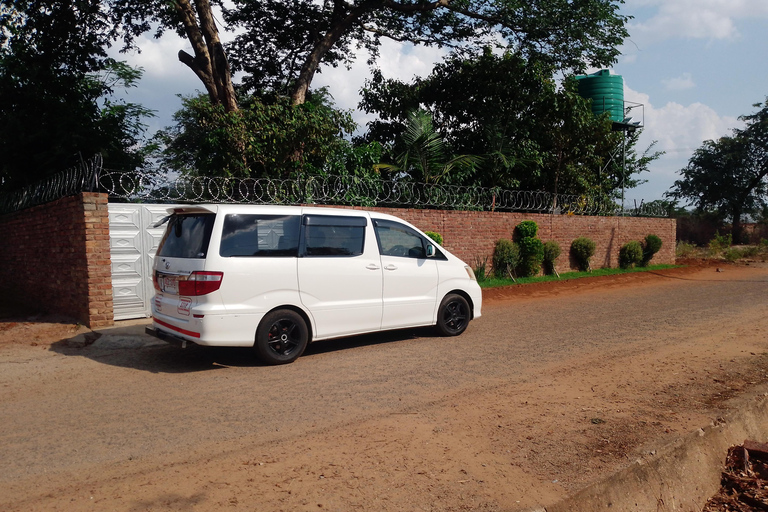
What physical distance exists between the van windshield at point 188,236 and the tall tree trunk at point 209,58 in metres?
7.17

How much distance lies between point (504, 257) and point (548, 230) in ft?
8.70

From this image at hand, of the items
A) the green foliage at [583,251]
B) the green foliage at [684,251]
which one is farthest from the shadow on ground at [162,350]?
the green foliage at [684,251]

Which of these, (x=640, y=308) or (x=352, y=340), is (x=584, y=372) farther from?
(x=640, y=308)

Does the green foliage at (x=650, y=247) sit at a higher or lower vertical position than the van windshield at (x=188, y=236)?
lower

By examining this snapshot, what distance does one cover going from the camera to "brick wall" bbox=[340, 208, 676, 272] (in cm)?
1416

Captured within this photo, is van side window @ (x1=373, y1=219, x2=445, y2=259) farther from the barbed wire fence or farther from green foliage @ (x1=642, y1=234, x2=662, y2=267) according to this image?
green foliage @ (x1=642, y1=234, x2=662, y2=267)

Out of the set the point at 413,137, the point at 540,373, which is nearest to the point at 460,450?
the point at 540,373

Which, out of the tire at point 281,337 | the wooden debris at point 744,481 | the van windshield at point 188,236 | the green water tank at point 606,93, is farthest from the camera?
the green water tank at point 606,93

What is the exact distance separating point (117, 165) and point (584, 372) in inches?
491

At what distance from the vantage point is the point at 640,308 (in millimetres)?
10875

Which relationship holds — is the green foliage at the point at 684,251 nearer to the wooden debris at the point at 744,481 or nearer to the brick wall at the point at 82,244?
the brick wall at the point at 82,244

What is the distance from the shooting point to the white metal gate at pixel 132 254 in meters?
8.96

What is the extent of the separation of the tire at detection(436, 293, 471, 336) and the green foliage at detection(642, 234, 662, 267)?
14925 mm

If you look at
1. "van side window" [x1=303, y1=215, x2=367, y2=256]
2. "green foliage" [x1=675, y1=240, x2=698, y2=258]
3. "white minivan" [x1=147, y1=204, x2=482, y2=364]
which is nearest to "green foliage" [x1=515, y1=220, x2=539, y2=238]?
"white minivan" [x1=147, y1=204, x2=482, y2=364]
